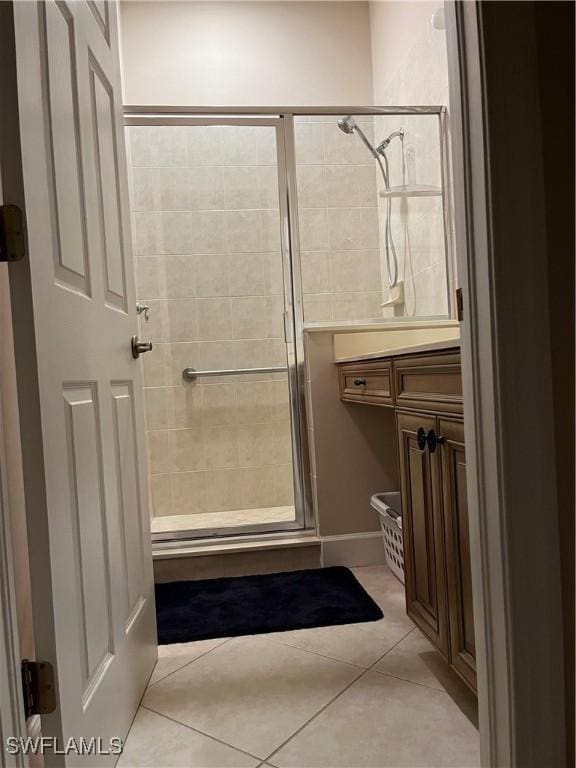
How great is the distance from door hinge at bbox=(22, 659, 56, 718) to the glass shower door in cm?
168

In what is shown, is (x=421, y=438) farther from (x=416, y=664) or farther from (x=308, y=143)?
(x=308, y=143)

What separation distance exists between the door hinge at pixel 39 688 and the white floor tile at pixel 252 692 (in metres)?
0.53

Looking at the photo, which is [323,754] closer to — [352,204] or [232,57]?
[352,204]

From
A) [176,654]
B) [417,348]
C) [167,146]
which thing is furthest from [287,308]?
[176,654]

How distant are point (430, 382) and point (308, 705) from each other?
33.1 inches

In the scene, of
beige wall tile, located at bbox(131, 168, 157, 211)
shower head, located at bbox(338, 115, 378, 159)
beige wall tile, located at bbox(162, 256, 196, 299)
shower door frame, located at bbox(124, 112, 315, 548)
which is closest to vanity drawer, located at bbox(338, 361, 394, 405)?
shower door frame, located at bbox(124, 112, 315, 548)

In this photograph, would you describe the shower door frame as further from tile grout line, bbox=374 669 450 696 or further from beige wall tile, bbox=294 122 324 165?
tile grout line, bbox=374 669 450 696

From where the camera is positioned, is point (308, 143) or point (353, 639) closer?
point (353, 639)

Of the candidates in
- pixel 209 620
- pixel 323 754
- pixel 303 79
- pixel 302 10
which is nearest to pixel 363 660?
pixel 323 754

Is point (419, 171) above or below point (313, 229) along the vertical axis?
above

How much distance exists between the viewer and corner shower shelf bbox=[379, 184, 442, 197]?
2.67m

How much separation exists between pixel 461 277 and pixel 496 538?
0.40 m

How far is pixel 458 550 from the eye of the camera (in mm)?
1285

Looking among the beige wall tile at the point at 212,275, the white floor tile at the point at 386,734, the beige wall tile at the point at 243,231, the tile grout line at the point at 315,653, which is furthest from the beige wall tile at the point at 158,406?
the white floor tile at the point at 386,734
